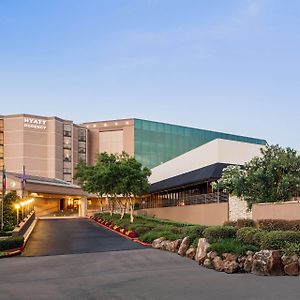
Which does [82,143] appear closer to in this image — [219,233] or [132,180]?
[132,180]

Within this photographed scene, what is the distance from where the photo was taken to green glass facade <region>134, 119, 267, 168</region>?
11482cm

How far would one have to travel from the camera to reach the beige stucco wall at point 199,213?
38219mm

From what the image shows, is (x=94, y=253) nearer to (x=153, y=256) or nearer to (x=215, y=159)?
(x=153, y=256)

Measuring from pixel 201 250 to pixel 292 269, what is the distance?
4.69 meters

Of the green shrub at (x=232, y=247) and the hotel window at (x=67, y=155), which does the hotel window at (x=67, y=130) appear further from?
the green shrub at (x=232, y=247)

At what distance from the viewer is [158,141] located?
116500 millimetres

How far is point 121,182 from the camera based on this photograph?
53.3 m

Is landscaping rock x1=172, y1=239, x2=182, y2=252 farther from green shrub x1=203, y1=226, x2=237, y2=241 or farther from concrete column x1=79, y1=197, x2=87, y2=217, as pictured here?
concrete column x1=79, y1=197, x2=87, y2=217

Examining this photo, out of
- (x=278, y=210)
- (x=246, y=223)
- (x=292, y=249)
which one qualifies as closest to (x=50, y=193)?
(x=278, y=210)

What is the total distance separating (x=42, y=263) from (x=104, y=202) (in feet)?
307

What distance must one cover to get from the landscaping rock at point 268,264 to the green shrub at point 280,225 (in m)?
5.13

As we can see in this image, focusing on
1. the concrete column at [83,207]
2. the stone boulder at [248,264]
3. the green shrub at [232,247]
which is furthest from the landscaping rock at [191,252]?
the concrete column at [83,207]

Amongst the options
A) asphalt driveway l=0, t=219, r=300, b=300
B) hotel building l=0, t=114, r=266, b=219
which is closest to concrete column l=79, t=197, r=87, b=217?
hotel building l=0, t=114, r=266, b=219

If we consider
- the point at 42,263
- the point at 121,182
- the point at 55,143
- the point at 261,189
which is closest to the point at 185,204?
the point at 121,182
